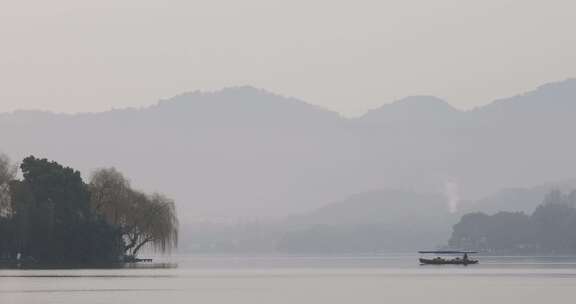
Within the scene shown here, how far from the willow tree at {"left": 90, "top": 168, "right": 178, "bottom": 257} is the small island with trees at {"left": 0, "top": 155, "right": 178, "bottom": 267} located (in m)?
0.10

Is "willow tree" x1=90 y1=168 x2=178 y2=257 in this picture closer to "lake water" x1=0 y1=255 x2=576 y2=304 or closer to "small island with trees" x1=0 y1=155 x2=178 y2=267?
"small island with trees" x1=0 y1=155 x2=178 y2=267

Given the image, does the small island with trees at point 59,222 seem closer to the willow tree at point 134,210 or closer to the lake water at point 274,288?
the willow tree at point 134,210

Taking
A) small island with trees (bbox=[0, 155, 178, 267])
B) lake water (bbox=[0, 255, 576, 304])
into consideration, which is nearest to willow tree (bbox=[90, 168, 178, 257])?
small island with trees (bbox=[0, 155, 178, 267])

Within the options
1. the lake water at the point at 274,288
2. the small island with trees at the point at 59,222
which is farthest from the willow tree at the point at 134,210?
the lake water at the point at 274,288

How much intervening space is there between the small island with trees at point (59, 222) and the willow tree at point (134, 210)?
99mm

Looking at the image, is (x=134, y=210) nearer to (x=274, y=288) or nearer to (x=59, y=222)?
(x=59, y=222)

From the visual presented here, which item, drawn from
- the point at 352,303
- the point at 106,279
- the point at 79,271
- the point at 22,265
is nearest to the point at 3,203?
the point at 22,265

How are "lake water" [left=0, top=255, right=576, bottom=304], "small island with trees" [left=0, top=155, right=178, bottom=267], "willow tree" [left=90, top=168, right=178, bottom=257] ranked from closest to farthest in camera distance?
1. "lake water" [left=0, top=255, right=576, bottom=304]
2. "small island with trees" [left=0, top=155, right=178, bottom=267]
3. "willow tree" [left=90, top=168, right=178, bottom=257]

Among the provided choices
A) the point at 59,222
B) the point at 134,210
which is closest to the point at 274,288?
the point at 59,222

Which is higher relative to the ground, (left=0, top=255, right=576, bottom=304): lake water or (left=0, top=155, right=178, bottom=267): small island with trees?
(left=0, top=155, right=178, bottom=267): small island with trees

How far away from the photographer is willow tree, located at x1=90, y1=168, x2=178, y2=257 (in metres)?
158

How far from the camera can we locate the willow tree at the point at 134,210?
158m

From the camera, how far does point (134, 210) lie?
524 ft

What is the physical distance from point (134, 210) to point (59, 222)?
18.6 metres
